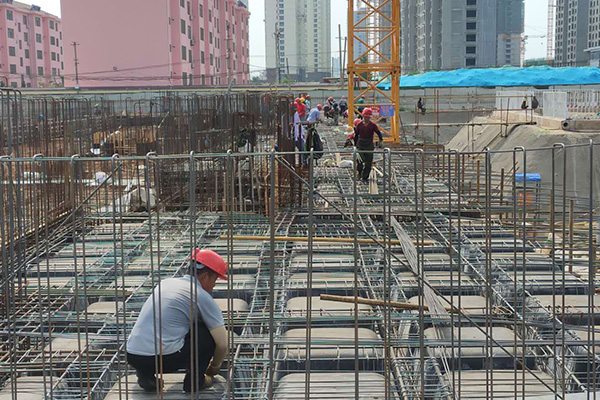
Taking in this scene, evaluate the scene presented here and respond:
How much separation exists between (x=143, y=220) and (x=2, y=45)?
6703 centimetres

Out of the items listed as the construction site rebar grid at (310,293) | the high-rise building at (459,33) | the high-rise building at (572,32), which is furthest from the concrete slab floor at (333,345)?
the high-rise building at (572,32)

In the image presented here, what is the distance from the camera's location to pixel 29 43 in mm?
76625

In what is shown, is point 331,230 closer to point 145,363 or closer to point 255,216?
point 255,216

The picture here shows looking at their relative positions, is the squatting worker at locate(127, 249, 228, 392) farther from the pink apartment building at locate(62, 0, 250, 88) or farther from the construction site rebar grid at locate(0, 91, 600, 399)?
the pink apartment building at locate(62, 0, 250, 88)

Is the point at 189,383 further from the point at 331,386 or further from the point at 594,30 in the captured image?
the point at 594,30

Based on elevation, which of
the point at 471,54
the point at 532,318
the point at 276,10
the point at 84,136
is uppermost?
the point at 276,10

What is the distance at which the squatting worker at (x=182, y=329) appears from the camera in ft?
14.8

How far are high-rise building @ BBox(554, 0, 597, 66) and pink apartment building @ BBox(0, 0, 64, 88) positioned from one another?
2850 inches

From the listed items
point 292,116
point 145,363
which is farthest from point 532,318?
point 292,116

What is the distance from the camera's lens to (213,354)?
463 cm

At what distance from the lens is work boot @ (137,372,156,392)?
4.62 m

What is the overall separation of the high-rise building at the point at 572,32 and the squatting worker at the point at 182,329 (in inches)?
4241

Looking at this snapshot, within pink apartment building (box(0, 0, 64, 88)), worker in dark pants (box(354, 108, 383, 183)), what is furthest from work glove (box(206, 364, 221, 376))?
pink apartment building (box(0, 0, 64, 88))

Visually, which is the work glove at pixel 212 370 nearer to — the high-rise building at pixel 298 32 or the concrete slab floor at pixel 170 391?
the concrete slab floor at pixel 170 391
